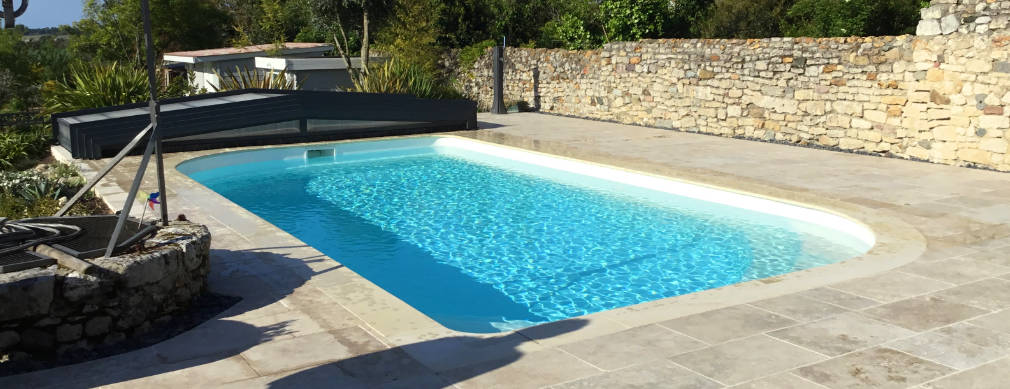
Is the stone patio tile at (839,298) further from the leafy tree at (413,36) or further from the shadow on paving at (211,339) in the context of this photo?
the leafy tree at (413,36)

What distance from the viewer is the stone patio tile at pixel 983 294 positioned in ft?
18.4

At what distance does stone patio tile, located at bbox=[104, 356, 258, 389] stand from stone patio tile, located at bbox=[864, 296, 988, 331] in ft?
13.0

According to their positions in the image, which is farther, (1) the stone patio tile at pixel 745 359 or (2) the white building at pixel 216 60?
(2) the white building at pixel 216 60

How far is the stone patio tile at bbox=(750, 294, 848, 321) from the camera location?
17.6 ft

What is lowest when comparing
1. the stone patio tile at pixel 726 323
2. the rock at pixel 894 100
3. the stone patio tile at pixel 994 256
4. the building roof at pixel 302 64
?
the stone patio tile at pixel 726 323

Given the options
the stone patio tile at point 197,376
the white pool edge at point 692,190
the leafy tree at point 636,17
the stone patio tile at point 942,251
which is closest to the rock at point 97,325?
the stone patio tile at point 197,376

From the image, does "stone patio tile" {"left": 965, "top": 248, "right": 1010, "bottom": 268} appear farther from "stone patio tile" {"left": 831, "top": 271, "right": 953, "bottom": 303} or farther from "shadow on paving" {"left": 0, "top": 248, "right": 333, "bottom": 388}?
"shadow on paving" {"left": 0, "top": 248, "right": 333, "bottom": 388}

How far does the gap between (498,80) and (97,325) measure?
15.5 meters

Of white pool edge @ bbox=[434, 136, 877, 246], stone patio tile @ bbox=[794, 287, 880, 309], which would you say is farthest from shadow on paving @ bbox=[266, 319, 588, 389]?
white pool edge @ bbox=[434, 136, 877, 246]

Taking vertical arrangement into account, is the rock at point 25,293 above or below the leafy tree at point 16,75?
below

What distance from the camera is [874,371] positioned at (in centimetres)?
439

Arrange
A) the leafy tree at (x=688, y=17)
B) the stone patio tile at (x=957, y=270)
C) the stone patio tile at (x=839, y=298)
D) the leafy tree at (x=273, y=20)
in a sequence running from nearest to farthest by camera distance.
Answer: the stone patio tile at (x=839, y=298) → the stone patio tile at (x=957, y=270) → the leafy tree at (x=688, y=17) → the leafy tree at (x=273, y=20)

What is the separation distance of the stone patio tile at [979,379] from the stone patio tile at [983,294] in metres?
1.25

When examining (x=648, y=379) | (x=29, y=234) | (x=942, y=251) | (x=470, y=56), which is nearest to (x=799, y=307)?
(x=648, y=379)
